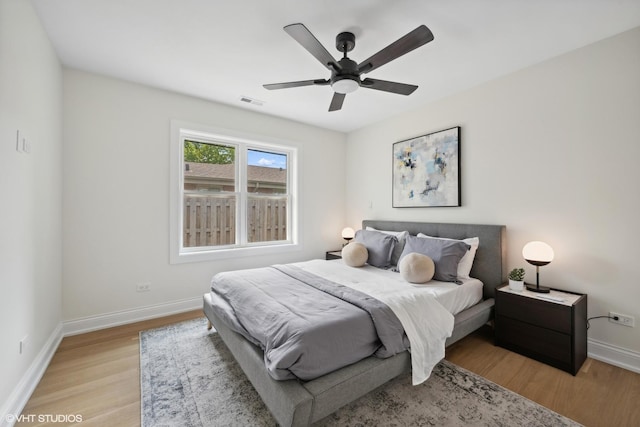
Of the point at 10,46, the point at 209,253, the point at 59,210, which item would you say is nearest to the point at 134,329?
the point at 209,253

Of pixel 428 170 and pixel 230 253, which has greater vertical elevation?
pixel 428 170

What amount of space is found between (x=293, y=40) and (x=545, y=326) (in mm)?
3166

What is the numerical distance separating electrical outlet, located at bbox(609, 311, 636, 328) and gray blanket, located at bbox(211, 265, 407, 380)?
6.20ft

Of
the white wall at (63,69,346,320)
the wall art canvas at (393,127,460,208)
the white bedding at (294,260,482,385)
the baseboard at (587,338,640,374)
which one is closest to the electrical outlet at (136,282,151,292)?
the white wall at (63,69,346,320)

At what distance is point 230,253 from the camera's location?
359 centimetres

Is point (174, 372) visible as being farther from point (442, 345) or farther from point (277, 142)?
point (277, 142)

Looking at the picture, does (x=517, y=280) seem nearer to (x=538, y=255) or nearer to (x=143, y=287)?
(x=538, y=255)

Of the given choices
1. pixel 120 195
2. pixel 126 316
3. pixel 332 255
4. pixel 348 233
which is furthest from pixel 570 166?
pixel 126 316

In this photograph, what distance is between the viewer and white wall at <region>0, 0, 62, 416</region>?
5.03 ft

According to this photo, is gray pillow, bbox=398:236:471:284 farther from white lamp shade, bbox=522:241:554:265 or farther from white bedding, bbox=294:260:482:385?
white lamp shade, bbox=522:241:554:265

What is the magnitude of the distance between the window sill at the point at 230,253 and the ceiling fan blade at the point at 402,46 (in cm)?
272

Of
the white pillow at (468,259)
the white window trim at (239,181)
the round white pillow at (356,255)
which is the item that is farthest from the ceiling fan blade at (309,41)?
the white pillow at (468,259)

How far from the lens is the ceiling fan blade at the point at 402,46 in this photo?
1.63m

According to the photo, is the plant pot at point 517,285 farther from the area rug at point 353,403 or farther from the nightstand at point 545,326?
the area rug at point 353,403
